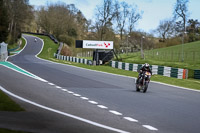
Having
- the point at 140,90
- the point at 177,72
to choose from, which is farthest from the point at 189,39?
the point at 140,90

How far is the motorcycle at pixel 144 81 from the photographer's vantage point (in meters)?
19.3

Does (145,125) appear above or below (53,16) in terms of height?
below

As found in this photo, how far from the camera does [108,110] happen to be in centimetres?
1221

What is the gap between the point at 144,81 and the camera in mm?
19344

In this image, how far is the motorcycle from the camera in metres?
19.3

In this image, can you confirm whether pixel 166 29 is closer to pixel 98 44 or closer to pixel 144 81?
pixel 98 44

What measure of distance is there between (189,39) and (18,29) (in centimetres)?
4697

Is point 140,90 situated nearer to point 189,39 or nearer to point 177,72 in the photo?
point 177,72

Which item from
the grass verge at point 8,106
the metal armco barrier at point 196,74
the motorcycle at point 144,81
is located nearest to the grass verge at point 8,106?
the grass verge at point 8,106

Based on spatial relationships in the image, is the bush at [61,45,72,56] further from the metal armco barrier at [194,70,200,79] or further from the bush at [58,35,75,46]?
the metal armco barrier at [194,70,200,79]

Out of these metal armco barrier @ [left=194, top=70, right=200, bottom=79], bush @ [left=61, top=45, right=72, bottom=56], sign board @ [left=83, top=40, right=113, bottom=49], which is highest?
sign board @ [left=83, top=40, right=113, bottom=49]

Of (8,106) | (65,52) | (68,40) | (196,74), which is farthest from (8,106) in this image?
(68,40)

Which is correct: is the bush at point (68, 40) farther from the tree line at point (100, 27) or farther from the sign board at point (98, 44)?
the sign board at point (98, 44)

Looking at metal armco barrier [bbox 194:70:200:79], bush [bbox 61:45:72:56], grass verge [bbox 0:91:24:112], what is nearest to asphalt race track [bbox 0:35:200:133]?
grass verge [bbox 0:91:24:112]
